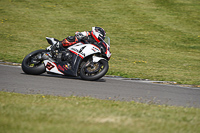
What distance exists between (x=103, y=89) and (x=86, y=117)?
335 cm

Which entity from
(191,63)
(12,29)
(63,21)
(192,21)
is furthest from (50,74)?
(192,21)

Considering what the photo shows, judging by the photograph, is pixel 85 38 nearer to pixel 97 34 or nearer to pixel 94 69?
pixel 97 34

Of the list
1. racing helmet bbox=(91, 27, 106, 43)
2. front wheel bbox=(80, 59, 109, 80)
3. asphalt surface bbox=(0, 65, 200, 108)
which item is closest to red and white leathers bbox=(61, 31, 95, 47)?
racing helmet bbox=(91, 27, 106, 43)

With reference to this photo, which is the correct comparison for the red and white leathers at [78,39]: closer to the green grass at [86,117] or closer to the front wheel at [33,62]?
the front wheel at [33,62]

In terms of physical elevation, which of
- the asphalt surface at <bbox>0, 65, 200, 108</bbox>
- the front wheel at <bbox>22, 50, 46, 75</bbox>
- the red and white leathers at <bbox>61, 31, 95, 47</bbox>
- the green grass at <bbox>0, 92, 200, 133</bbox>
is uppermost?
the red and white leathers at <bbox>61, 31, 95, 47</bbox>

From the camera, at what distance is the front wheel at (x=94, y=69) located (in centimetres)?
862

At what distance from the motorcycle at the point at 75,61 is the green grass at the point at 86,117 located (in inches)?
107

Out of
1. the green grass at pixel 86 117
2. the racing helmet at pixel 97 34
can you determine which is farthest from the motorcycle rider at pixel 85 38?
the green grass at pixel 86 117

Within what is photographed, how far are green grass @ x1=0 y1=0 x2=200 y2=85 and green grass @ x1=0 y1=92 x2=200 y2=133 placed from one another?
519 centimetres

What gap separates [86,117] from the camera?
14.5 ft

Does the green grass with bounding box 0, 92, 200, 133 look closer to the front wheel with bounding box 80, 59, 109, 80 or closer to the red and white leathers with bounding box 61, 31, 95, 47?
the front wheel with bounding box 80, 59, 109, 80

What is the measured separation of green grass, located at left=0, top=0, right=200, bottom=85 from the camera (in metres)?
15.7

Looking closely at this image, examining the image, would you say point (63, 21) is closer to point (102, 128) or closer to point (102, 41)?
point (102, 41)

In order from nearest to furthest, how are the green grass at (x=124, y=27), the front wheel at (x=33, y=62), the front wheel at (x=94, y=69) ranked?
the front wheel at (x=94, y=69) → the front wheel at (x=33, y=62) → the green grass at (x=124, y=27)
